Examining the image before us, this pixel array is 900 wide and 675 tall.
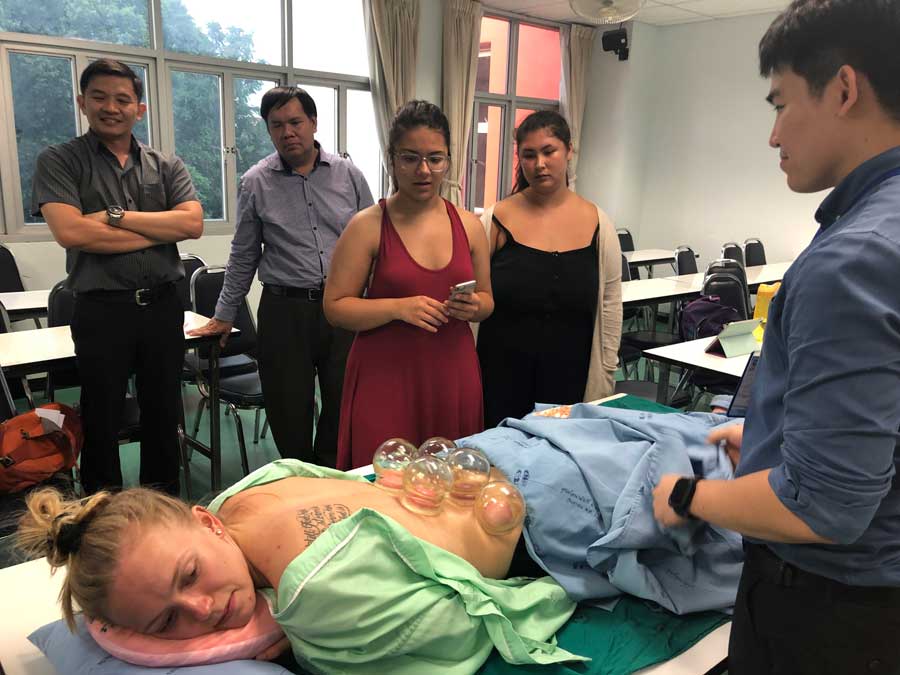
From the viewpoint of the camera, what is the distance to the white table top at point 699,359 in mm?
2760

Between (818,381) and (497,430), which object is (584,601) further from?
(818,381)

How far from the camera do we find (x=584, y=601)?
134 centimetres

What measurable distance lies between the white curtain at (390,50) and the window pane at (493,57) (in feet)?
4.32

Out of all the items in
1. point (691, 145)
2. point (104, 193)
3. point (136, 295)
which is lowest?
point (136, 295)

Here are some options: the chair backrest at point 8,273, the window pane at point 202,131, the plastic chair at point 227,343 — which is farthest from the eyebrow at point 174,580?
the window pane at point 202,131

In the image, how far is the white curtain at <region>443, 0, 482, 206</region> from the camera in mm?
5887

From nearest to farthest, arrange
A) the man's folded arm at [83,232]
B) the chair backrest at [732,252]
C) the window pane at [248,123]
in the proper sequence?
the man's folded arm at [83,232], the window pane at [248,123], the chair backrest at [732,252]

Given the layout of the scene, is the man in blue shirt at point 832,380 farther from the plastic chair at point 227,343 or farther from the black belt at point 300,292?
the plastic chair at point 227,343

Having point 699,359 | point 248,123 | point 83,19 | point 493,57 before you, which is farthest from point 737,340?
point 493,57

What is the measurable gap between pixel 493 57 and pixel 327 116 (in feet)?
7.09

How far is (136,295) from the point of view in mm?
2379

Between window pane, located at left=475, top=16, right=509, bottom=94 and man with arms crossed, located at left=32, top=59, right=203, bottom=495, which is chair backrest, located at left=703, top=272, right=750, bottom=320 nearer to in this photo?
man with arms crossed, located at left=32, top=59, right=203, bottom=495

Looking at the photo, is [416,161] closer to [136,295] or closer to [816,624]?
[136,295]

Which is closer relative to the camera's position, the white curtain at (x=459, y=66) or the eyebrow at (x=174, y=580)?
the eyebrow at (x=174, y=580)
